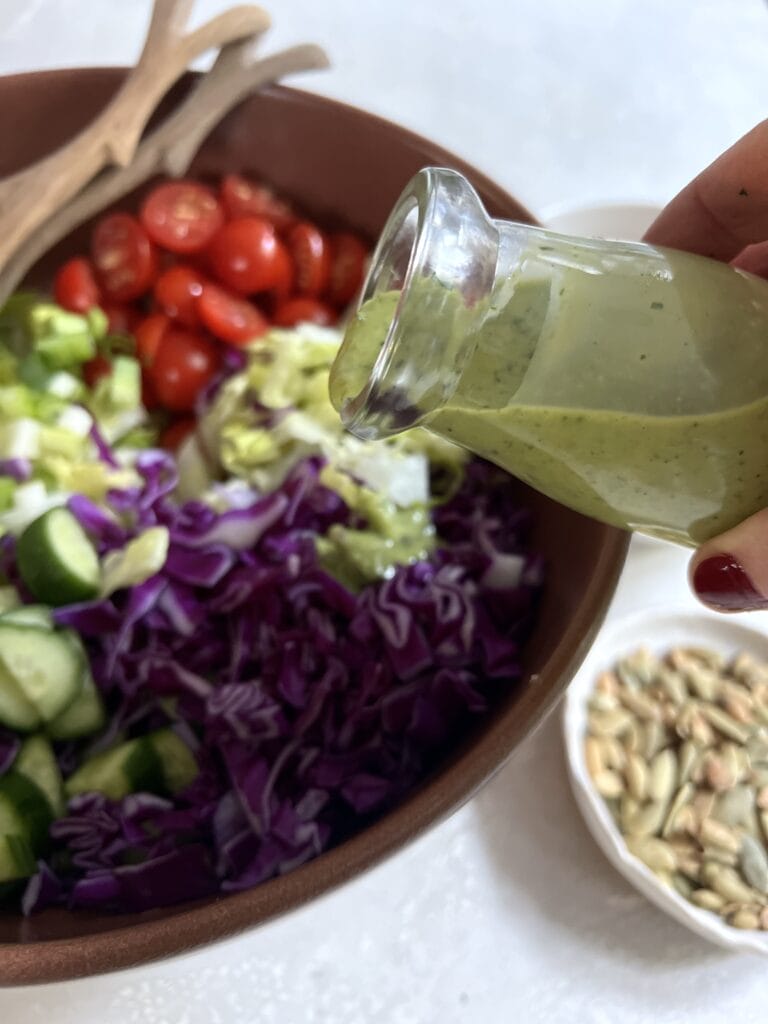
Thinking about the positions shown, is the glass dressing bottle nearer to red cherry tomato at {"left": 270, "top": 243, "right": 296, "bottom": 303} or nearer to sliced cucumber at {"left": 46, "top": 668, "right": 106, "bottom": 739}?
sliced cucumber at {"left": 46, "top": 668, "right": 106, "bottom": 739}

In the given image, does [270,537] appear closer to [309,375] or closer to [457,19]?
[309,375]

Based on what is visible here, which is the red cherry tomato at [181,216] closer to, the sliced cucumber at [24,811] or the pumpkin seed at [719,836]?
the sliced cucumber at [24,811]

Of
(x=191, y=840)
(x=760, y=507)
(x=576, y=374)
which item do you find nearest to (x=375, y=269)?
(x=576, y=374)

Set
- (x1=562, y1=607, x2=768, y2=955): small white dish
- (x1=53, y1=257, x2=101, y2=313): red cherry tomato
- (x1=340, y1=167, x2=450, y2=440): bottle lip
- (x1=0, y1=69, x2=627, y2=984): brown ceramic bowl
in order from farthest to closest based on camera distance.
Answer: (x1=53, y1=257, x2=101, y2=313): red cherry tomato, (x1=562, y1=607, x2=768, y2=955): small white dish, (x1=0, y1=69, x2=627, y2=984): brown ceramic bowl, (x1=340, y1=167, x2=450, y2=440): bottle lip

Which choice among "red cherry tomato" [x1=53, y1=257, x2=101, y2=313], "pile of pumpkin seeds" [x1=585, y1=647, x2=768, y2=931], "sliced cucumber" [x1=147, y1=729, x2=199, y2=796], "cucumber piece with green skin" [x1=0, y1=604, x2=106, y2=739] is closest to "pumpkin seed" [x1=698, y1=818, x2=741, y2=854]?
"pile of pumpkin seeds" [x1=585, y1=647, x2=768, y2=931]

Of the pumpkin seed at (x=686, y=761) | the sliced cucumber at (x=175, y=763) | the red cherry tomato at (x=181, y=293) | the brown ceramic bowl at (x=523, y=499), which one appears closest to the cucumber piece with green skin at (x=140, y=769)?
the sliced cucumber at (x=175, y=763)

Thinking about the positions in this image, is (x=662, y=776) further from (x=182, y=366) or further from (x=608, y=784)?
(x=182, y=366)
